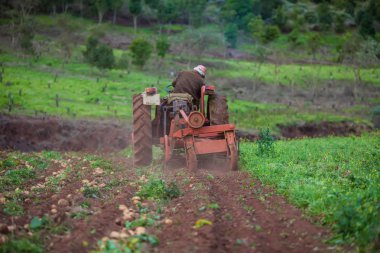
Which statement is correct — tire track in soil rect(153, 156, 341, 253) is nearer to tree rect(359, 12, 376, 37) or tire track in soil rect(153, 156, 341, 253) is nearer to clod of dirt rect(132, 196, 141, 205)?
clod of dirt rect(132, 196, 141, 205)

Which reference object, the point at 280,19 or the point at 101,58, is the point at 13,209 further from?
the point at 280,19

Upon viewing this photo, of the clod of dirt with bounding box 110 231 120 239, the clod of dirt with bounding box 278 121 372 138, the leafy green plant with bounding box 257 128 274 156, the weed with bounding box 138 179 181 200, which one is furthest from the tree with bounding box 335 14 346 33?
the clod of dirt with bounding box 110 231 120 239

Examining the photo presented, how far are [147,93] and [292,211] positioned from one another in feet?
22.8

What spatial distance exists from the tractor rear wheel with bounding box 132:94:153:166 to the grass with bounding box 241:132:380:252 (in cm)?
275

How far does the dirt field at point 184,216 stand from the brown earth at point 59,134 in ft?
50.0

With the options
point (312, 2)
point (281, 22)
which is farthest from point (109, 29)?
point (312, 2)

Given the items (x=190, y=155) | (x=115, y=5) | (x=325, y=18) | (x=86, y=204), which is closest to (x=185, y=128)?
(x=190, y=155)

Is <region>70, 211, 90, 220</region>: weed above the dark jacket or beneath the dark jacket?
beneath

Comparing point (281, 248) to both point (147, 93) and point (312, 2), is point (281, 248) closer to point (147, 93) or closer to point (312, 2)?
point (147, 93)

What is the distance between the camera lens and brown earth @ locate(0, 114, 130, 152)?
26.9 meters

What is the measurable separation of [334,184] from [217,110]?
A: 15.9ft

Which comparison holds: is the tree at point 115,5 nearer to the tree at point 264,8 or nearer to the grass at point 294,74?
the tree at point 264,8

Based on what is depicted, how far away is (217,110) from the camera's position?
1406cm

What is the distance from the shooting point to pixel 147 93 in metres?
14.6
